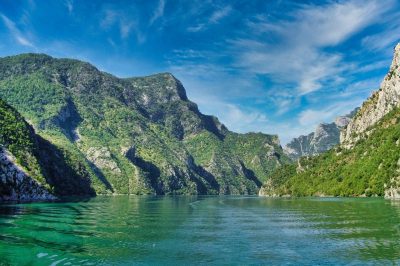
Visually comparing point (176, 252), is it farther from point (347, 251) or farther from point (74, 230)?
point (74, 230)

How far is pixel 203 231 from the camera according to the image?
74500 millimetres

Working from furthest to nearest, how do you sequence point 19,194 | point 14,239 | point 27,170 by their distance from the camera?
point 27,170, point 19,194, point 14,239

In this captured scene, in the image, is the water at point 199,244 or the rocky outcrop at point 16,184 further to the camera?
the rocky outcrop at point 16,184

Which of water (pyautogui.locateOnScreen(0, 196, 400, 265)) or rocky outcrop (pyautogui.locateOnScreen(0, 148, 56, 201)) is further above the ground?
rocky outcrop (pyautogui.locateOnScreen(0, 148, 56, 201))

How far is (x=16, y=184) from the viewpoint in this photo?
175250 mm

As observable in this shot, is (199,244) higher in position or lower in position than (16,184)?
lower

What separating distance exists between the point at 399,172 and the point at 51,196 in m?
155

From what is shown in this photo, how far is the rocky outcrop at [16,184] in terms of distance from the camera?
546ft

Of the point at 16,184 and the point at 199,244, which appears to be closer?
the point at 199,244

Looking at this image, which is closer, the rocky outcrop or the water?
the water

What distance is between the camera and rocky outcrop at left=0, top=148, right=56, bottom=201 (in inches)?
6555

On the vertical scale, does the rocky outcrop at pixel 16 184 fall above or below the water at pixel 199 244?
above

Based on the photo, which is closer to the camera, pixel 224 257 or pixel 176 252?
pixel 224 257

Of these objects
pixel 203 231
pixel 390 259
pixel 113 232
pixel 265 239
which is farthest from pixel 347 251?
pixel 113 232
